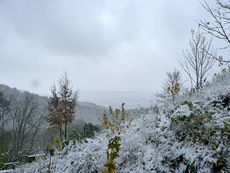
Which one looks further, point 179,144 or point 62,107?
point 62,107

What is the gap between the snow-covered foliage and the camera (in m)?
2.18

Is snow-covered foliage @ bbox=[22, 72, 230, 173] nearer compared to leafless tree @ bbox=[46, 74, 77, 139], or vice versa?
snow-covered foliage @ bbox=[22, 72, 230, 173]

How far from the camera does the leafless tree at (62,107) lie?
10391 millimetres

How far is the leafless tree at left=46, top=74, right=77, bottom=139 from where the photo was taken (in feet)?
34.1

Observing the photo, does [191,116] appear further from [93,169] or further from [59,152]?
[59,152]

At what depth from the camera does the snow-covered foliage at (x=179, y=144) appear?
2.18 meters

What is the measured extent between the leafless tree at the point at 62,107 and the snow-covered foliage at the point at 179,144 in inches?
269

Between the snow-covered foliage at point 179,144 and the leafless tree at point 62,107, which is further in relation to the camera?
the leafless tree at point 62,107

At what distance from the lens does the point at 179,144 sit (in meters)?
2.65

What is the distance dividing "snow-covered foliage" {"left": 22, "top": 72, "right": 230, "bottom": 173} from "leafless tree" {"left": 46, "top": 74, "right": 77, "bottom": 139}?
6.84 metres

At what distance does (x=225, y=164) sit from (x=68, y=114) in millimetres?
9832

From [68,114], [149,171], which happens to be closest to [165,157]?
[149,171]

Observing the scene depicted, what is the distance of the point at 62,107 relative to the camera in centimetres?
1058

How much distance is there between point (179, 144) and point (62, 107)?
9336mm
